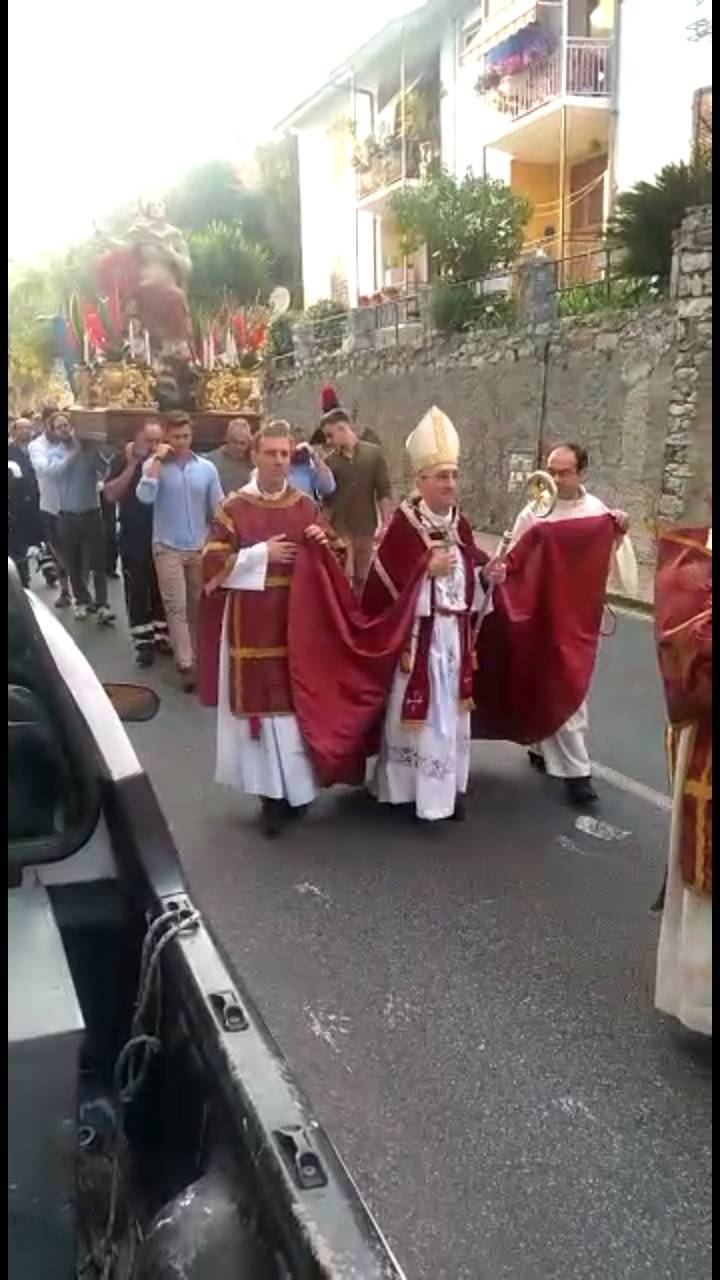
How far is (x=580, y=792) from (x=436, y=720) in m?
0.78

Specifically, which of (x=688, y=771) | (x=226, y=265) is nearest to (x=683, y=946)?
(x=688, y=771)

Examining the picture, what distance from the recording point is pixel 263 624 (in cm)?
526

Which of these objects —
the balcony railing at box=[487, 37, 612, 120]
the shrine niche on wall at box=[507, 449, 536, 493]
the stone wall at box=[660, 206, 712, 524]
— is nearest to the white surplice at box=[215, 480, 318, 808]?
the stone wall at box=[660, 206, 712, 524]

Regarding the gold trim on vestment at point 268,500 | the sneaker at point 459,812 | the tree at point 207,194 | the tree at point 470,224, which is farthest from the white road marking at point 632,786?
the tree at point 207,194

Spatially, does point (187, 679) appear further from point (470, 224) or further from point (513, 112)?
point (513, 112)

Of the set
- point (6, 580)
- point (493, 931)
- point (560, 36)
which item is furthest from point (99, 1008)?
point (560, 36)

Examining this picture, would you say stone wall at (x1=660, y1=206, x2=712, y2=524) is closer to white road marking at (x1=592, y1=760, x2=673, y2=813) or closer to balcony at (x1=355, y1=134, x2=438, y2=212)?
white road marking at (x1=592, y1=760, x2=673, y2=813)

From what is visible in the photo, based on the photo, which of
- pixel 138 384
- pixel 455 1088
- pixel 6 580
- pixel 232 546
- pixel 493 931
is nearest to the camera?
pixel 6 580

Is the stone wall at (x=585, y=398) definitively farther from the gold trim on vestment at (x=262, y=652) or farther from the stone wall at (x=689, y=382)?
the gold trim on vestment at (x=262, y=652)

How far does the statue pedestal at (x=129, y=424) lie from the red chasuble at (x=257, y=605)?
15.8ft

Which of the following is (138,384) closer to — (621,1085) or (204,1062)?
(621,1085)

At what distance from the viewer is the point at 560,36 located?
19234 mm

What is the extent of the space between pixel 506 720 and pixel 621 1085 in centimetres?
259

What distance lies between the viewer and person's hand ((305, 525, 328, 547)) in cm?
521
